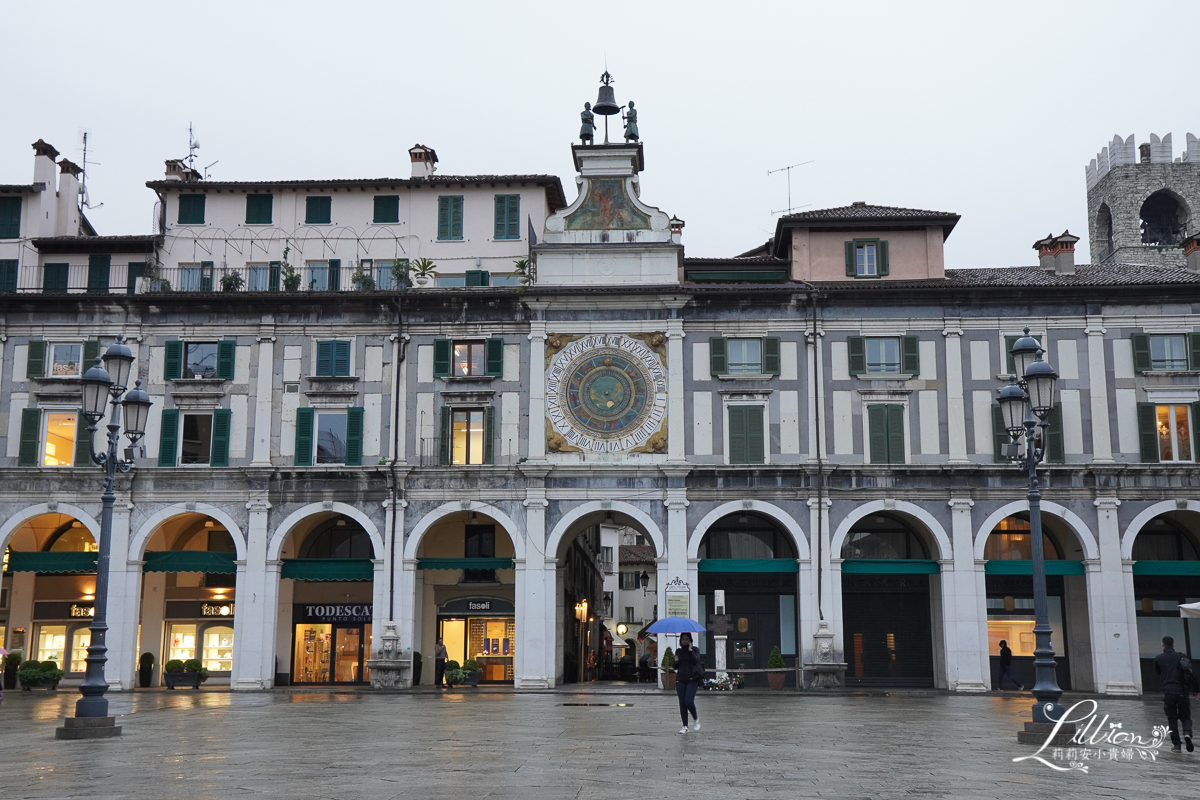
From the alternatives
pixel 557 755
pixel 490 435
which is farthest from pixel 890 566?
pixel 557 755

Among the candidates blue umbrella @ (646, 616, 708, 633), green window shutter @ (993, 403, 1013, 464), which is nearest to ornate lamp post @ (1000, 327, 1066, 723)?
blue umbrella @ (646, 616, 708, 633)

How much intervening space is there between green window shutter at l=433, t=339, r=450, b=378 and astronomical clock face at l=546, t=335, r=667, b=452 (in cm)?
354

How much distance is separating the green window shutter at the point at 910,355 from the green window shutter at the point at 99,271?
28.8m

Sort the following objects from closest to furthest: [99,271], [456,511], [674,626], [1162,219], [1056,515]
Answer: [674,626] → [1056,515] → [456,511] → [99,271] → [1162,219]

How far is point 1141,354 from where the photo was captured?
41.0 metres

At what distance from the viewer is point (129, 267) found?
45.0 metres

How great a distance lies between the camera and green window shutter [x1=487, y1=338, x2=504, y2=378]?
42.0 meters

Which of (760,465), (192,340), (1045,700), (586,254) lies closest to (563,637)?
(760,465)

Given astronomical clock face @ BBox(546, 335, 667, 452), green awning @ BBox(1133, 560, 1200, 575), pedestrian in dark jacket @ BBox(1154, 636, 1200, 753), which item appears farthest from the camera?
astronomical clock face @ BBox(546, 335, 667, 452)

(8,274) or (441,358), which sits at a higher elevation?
(8,274)

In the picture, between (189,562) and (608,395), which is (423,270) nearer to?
(608,395)

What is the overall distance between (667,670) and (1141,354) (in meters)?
19.2

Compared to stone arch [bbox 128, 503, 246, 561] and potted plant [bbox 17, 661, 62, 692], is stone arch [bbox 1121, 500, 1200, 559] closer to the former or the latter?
stone arch [bbox 128, 503, 246, 561]

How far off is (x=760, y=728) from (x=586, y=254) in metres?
22.1
